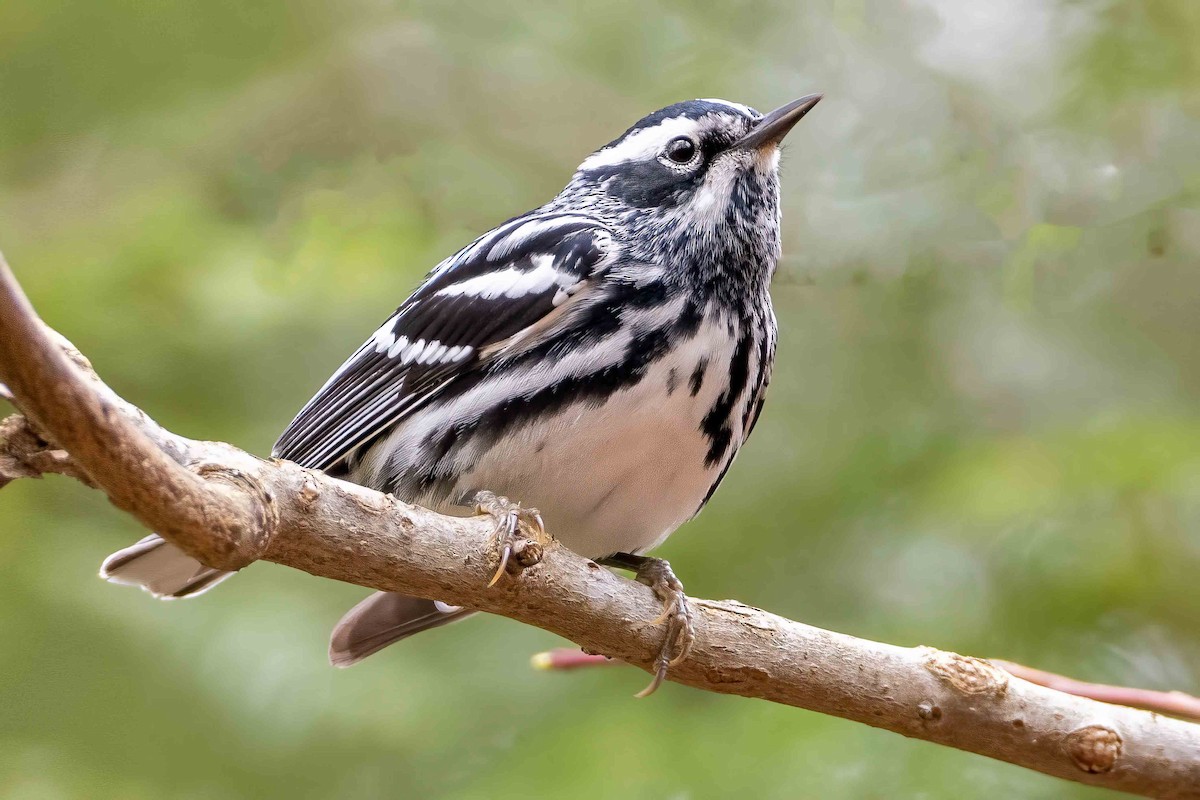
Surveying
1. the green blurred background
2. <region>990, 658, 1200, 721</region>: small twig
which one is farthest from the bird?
<region>990, 658, 1200, 721</region>: small twig

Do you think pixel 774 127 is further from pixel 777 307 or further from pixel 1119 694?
pixel 1119 694

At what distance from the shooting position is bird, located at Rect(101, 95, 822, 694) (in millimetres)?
2619

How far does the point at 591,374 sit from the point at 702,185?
0.67m

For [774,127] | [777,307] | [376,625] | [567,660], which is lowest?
[376,625]

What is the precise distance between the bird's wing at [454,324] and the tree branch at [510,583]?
0.60m

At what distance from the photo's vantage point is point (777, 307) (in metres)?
4.28

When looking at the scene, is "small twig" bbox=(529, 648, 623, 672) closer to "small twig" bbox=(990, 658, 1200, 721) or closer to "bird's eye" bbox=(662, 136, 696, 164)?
"small twig" bbox=(990, 658, 1200, 721)

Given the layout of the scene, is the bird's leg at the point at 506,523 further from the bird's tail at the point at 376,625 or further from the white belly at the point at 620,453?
the bird's tail at the point at 376,625

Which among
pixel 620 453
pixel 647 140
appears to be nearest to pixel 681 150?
pixel 647 140

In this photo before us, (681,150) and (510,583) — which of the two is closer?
(510,583)

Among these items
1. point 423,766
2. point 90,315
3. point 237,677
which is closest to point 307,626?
point 237,677

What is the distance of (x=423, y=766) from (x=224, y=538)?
1723mm

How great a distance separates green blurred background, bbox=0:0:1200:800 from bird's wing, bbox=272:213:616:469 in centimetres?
69

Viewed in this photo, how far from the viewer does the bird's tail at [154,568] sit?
264 cm
